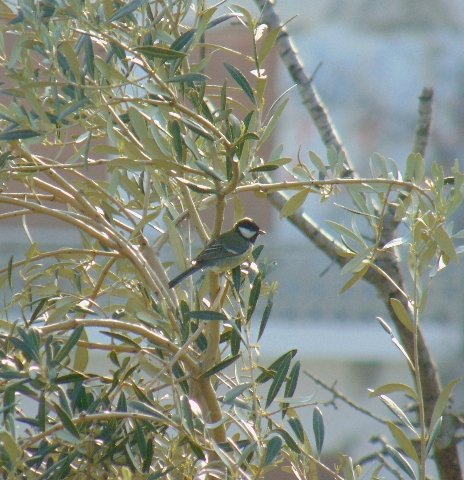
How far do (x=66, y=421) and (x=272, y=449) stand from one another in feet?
0.75

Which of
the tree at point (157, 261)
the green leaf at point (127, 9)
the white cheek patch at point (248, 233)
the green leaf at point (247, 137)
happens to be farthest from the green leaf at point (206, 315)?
the white cheek patch at point (248, 233)

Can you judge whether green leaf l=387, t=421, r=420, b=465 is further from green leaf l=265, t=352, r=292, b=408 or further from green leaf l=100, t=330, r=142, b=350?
green leaf l=100, t=330, r=142, b=350

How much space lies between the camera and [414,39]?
4215 mm

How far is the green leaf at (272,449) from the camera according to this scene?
0.70m

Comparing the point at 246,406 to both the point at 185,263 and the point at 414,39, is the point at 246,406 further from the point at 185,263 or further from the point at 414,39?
the point at 414,39

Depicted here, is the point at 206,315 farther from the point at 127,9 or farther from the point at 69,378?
the point at 127,9

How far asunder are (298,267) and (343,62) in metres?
1.38

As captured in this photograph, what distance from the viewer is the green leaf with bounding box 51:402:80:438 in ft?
2.24

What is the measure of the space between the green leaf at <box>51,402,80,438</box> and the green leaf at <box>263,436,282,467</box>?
21cm

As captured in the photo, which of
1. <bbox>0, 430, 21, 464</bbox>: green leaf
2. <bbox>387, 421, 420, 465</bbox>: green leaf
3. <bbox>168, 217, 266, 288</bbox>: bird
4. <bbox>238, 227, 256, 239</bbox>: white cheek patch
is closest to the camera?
<bbox>0, 430, 21, 464</bbox>: green leaf

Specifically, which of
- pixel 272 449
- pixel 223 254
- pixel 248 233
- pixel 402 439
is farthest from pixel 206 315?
pixel 248 233

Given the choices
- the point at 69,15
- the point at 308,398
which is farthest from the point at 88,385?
the point at 69,15

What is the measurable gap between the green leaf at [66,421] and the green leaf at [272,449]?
0.21 meters

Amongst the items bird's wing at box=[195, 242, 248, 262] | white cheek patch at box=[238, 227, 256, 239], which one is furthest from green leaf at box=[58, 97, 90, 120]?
white cheek patch at box=[238, 227, 256, 239]
